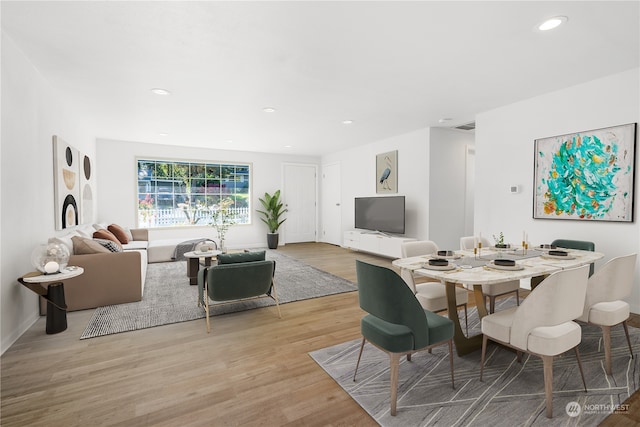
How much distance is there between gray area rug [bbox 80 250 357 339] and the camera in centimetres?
306

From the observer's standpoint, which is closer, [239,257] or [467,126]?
[239,257]

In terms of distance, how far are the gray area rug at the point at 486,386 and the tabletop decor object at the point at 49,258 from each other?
2457 mm

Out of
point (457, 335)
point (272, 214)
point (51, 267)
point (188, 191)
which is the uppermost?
point (188, 191)

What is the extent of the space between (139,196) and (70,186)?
2.97 m

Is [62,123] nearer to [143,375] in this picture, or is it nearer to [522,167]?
[143,375]

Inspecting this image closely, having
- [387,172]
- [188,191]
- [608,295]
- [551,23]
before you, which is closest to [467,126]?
[387,172]

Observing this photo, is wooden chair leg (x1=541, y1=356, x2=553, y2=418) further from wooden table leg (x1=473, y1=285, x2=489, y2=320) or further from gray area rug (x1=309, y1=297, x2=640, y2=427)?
wooden table leg (x1=473, y1=285, x2=489, y2=320)

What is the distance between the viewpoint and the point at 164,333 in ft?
9.34

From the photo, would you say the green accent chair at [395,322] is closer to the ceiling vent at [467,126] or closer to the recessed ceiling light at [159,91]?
the recessed ceiling light at [159,91]

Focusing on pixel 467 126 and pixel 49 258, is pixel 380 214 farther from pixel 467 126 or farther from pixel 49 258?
pixel 49 258

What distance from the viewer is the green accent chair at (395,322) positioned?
68.7 inches

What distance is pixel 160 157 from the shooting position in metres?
7.14

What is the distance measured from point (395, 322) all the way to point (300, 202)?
7.09 meters

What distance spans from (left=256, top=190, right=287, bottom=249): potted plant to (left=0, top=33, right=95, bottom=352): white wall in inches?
188
